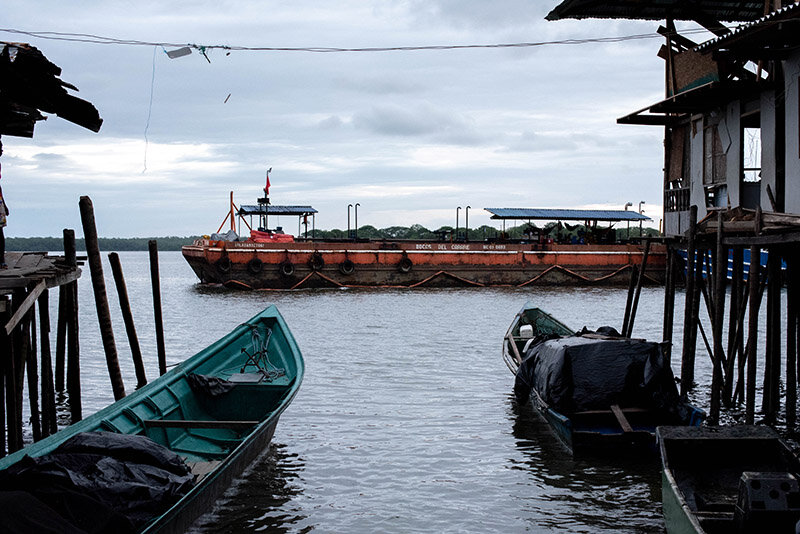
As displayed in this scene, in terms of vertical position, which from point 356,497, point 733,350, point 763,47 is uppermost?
point 763,47

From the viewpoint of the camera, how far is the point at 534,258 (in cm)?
4316

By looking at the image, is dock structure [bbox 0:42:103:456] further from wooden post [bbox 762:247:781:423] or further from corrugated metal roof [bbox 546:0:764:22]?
corrugated metal roof [bbox 546:0:764:22]

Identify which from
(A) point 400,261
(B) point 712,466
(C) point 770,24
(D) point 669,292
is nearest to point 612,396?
(B) point 712,466

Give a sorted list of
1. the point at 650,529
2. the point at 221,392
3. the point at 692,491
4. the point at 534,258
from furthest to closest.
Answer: the point at 534,258 → the point at 221,392 → the point at 650,529 → the point at 692,491

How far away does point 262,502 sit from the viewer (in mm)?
8859

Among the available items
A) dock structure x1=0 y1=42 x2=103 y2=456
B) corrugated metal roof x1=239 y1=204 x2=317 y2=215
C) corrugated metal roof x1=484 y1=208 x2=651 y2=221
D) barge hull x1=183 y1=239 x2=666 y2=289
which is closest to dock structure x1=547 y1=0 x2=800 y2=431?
dock structure x1=0 y1=42 x2=103 y2=456

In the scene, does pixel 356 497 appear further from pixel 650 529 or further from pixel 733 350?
pixel 733 350

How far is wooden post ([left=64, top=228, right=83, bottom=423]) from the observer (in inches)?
439

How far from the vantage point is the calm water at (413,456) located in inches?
332

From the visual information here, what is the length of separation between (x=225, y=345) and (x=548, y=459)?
538cm

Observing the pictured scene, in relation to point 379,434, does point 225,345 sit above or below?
above

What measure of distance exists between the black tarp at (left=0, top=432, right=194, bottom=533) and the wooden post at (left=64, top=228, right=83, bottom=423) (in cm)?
479

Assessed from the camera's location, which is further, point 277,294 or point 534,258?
point 534,258

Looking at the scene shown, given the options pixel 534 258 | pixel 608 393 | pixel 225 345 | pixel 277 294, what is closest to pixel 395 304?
pixel 277 294
